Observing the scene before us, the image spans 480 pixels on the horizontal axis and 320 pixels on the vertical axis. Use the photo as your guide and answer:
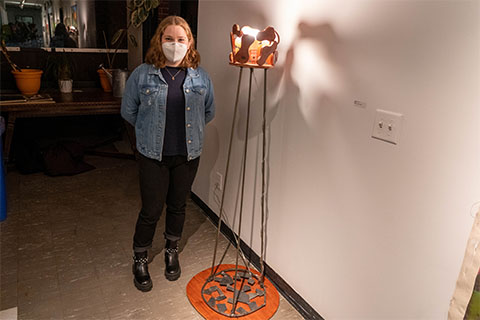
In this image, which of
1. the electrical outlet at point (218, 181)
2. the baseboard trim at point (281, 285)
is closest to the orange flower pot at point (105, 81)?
the electrical outlet at point (218, 181)

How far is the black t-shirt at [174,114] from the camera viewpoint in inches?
70.6

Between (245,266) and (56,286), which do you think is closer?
(56,286)

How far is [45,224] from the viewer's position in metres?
2.57

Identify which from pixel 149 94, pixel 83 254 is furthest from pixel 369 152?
pixel 83 254

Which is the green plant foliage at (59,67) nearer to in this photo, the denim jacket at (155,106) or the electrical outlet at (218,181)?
the electrical outlet at (218,181)

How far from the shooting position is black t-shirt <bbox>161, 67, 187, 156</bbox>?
179 cm

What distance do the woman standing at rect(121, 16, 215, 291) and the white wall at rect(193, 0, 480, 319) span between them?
0.40 meters

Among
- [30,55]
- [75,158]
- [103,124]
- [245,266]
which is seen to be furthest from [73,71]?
[245,266]

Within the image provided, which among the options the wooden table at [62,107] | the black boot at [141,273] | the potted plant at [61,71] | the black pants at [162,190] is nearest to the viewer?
the black pants at [162,190]

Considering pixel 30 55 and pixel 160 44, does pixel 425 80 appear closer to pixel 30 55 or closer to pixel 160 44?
pixel 160 44

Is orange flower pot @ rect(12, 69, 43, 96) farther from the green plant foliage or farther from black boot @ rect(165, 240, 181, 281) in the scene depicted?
black boot @ rect(165, 240, 181, 281)

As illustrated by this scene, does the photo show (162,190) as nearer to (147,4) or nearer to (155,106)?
(155,106)

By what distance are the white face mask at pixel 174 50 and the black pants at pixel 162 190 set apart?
18.5 inches

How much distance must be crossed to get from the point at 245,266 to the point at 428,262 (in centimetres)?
120
